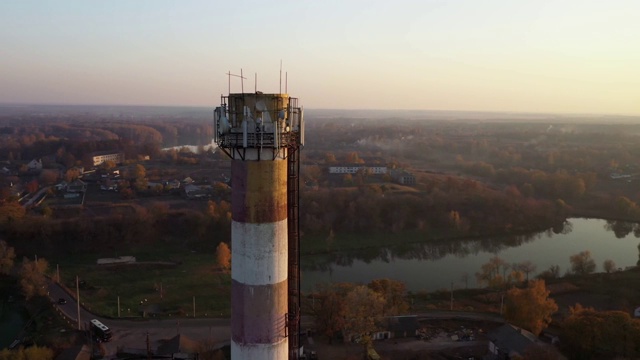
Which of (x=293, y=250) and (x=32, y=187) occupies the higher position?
(x=293, y=250)

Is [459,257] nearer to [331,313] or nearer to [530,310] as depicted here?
[530,310]

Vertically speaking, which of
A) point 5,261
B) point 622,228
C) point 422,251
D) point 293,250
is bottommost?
point 422,251

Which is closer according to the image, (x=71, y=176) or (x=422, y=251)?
(x=422, y=251)

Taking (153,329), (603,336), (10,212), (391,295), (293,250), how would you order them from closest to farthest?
(293,250) < (603,336) < (153,329) < (391,295) < (10,212)

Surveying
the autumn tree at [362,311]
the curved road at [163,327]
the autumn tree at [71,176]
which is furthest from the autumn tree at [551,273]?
the autumn tree at [71,176]

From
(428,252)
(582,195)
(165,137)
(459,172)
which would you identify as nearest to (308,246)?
(428,252)

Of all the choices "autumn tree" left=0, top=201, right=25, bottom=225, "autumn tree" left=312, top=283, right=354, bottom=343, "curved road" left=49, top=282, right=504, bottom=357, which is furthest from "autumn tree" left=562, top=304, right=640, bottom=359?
"autumn tree" left=0, top=201, right=25, bottom=225

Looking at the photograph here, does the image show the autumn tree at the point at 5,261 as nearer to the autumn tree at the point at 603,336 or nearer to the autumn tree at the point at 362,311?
the autumn tree at the point at 362,311

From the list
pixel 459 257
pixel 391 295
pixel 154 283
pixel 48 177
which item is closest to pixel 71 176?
pixel 48 177
